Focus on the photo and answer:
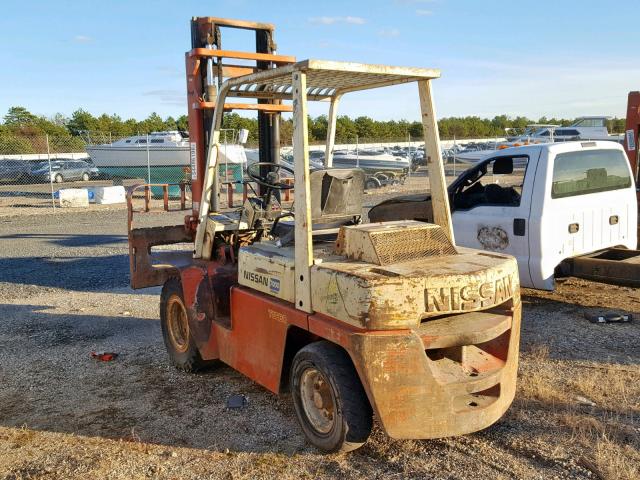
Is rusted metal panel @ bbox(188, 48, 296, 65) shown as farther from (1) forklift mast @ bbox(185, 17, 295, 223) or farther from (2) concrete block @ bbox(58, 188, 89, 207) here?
(2) concrete block @ bbox(58, 188, 89, 207)

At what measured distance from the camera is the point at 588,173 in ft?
24.0

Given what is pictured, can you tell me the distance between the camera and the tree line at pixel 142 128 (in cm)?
4487

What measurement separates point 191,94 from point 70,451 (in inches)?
143

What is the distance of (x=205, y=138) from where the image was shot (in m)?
6.59

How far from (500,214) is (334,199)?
3214 mm

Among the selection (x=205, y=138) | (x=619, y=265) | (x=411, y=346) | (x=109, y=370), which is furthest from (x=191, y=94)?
(x=619, y=265)

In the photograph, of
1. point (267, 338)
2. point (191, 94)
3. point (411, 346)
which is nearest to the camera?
point (411, 346)

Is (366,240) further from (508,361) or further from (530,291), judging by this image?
(530,291)

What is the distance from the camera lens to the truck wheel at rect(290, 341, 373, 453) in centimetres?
384

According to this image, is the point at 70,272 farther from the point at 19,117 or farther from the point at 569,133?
the point at 19,117

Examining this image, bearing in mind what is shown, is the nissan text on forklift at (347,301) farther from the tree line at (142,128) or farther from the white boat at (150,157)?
the tree line at (142,128)

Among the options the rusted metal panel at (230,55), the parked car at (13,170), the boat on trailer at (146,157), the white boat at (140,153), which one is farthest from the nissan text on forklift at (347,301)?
the parked car at (13,170)

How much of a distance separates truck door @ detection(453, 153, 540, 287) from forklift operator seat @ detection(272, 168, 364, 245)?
2806 millimetres

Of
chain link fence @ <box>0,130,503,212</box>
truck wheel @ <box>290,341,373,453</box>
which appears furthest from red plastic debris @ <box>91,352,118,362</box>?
chain link fence @ <box>0,130,503,212</box>
